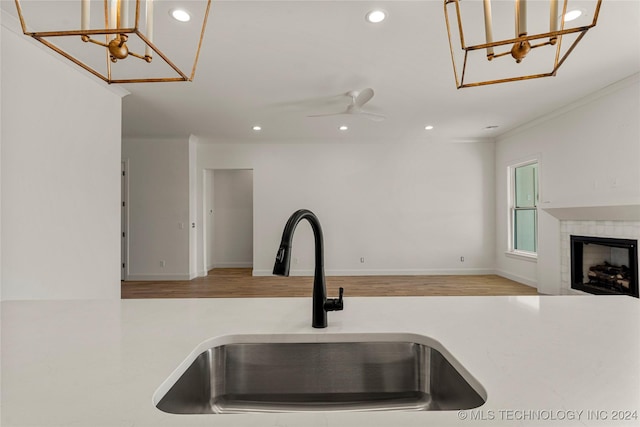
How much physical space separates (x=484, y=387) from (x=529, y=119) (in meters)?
5.45

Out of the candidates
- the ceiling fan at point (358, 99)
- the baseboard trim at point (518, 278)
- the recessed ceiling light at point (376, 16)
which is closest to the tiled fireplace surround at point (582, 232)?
the baseboard trim at point (518, 278)

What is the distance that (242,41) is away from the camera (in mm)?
2637

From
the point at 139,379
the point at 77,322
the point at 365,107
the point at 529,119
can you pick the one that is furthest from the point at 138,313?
the point at 529,119

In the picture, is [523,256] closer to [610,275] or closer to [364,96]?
[610,275]

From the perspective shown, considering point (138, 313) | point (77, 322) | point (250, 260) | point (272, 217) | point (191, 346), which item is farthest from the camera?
point (250, 260)

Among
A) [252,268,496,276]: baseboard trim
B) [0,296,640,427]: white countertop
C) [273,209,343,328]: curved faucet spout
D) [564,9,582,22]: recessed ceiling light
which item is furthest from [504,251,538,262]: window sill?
[273,209,343,328]: curved faucet spout

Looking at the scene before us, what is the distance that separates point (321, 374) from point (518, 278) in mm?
5694

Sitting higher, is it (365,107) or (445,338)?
(365,107)

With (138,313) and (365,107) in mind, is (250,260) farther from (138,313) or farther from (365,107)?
(138,313)

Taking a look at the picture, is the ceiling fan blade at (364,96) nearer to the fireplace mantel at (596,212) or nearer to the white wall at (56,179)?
the white wall at (56,179)

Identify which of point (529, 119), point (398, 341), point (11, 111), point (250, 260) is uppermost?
point (529, 119)

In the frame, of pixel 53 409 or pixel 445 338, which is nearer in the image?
pixel 53 409

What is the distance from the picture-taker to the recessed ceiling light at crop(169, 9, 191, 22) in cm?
221

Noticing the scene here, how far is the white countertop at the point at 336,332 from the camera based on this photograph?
0.51 m
